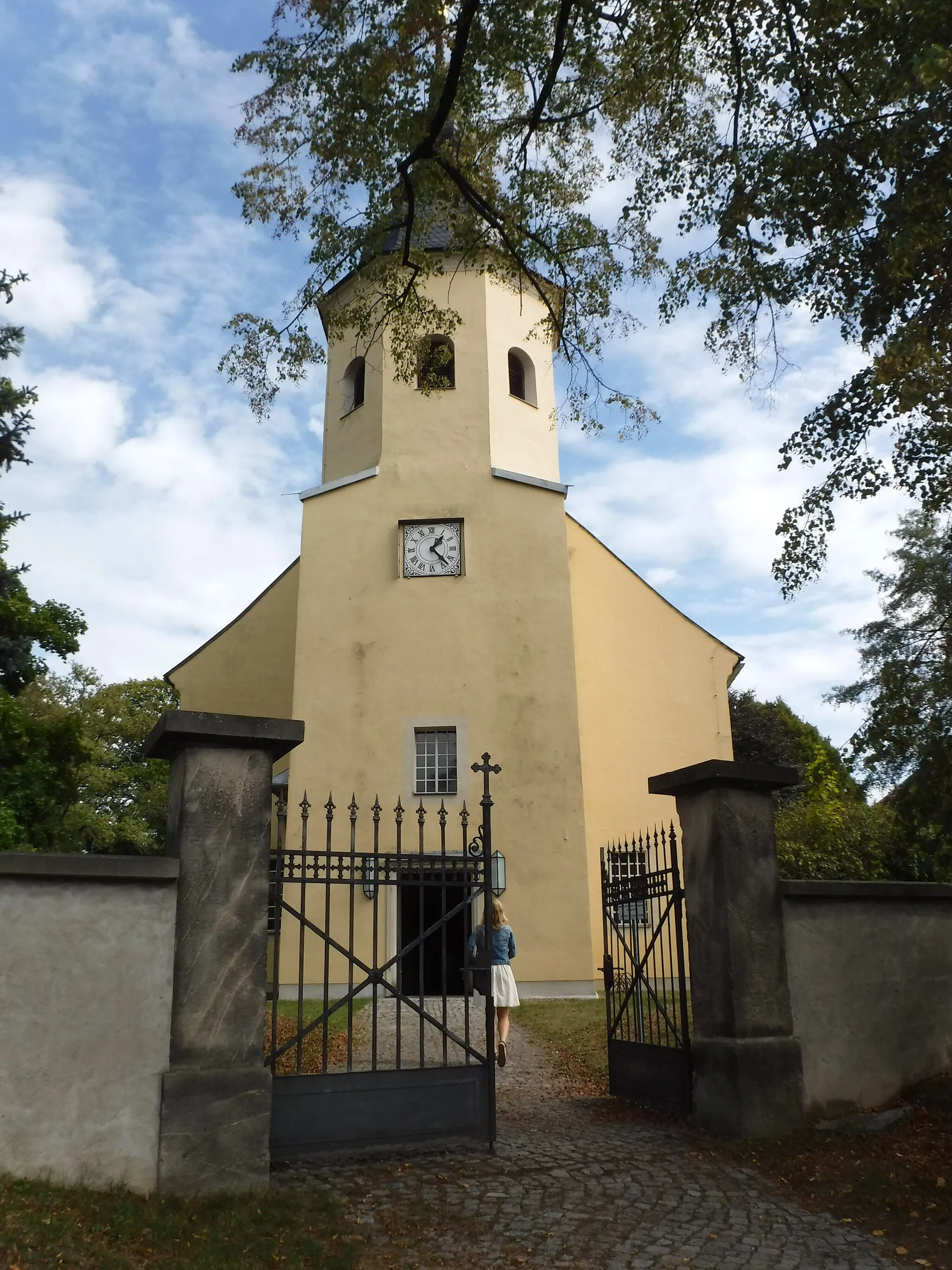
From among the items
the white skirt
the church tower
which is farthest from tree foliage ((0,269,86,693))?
the white skirt

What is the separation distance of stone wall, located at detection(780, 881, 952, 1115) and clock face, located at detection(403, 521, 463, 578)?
12445mm

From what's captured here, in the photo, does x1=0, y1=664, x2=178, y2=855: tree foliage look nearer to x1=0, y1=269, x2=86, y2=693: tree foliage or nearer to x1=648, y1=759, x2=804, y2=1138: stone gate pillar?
x1=0, y1=269, x2=86, y2=693: tree foliage

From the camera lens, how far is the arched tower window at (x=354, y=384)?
22250 mm

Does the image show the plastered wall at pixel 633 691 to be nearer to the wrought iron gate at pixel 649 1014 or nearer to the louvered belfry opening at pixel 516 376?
the louvered belfry opening at pixel 516 376

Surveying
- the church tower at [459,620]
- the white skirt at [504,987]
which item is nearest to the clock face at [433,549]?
the church tower at [459,620]

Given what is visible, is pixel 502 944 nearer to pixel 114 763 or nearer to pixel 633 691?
pixel 633 691

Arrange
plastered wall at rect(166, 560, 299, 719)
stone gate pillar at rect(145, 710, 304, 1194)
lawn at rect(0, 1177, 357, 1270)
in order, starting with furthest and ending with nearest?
1. plastered wall at rect(166, 560, 299, 719)
2. stone gate pillar at rect(145, 710, 304, 1194)
3. lawn at rect(0, 1177, 357, 1270)

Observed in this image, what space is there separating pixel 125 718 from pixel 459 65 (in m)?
33.2

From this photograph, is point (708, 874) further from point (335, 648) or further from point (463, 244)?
point (335, 648)

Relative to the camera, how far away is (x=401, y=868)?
288 inches

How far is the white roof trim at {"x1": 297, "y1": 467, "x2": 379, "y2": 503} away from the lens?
2059 centimetres

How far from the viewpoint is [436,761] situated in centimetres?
1897

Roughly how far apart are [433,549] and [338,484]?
236 centimetres

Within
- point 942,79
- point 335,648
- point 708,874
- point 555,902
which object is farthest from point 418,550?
point 942,79
